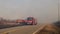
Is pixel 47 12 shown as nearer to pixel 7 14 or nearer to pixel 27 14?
pixel 27 14

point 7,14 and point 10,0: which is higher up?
point 10,0

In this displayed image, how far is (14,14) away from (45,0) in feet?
1.11

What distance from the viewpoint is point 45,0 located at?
1300 millimetres

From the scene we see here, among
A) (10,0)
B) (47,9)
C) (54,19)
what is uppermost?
(10,0)

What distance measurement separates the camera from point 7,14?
4.25 ft

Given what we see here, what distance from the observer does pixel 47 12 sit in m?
1.29

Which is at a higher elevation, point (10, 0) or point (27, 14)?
point (10, 0)

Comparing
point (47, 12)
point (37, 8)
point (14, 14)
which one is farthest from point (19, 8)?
point (47, 12)

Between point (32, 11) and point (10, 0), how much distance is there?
252 mm

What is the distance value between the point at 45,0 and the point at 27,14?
228mm

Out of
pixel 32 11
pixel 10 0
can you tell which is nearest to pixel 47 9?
pixel 32 11

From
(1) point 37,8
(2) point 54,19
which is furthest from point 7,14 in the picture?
(2) point 54,19

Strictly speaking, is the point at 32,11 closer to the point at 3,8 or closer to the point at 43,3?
the point at 43,3

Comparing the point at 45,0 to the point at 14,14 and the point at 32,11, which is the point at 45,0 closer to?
the point at 32,11
